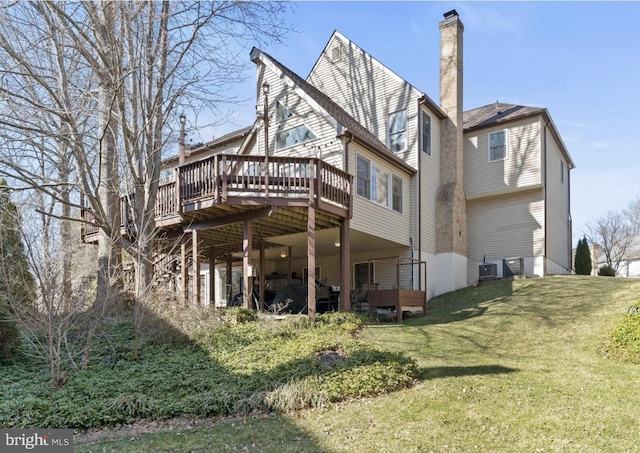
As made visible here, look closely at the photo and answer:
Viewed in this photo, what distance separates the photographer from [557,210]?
807 inches

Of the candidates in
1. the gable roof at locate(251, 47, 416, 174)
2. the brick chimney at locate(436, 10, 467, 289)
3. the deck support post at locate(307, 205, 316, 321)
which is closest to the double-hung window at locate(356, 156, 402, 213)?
the gable roof at locate(251, 47, 416, 174)

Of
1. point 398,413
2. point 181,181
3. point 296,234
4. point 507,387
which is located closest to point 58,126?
point 181,181

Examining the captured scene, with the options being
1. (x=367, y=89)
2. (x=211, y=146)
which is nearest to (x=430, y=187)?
(x=367, y=89)

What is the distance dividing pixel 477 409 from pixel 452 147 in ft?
44.9

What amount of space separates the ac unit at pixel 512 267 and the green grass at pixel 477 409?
22.1 feet

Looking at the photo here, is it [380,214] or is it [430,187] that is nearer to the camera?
[380,214]

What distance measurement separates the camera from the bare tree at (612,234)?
1501 inches

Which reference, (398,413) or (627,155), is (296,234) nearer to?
(398,413)

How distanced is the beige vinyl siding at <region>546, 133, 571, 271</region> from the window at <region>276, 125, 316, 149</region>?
9936 mm

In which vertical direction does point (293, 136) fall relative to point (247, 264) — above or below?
above

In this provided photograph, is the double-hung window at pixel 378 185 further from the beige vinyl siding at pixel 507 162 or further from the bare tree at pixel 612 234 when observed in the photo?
the bare tree at pixel 612 234

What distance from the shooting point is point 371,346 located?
9.08m

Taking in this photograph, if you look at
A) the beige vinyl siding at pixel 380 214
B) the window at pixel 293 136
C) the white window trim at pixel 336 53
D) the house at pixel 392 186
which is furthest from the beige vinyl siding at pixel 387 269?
the white window trim at pixel 336 53

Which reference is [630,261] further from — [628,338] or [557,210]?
[628,338]
